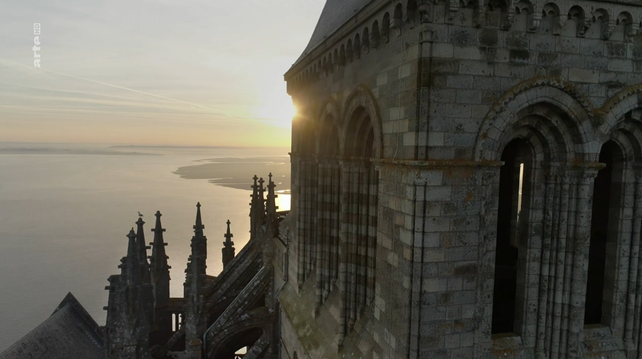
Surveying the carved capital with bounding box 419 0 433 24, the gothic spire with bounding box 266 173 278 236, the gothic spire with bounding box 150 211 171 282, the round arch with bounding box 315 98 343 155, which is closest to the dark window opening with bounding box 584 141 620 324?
the carved capital with bounding box 419 0 433 24

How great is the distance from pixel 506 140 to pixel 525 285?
8.47 ft

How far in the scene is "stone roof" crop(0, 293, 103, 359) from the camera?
20.6 m

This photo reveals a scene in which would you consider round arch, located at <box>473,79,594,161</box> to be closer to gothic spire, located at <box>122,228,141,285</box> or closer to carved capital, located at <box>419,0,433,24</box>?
carved capital, located at <box>419,0,433,24</box>

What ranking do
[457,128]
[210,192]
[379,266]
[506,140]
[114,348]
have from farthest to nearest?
1. [210,192]
2. [114,348]
3. [379,266]
4. [506,140]
5. [457,128]

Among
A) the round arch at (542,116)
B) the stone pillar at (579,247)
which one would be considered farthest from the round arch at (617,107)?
the stone pillar at (579,247)

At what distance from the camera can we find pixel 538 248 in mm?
7320

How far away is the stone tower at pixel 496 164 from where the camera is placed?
6340 mm

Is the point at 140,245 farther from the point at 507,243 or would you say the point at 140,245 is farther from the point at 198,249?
the point at 507,243

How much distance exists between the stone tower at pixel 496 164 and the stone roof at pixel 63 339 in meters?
19.7

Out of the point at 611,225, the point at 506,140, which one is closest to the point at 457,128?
the point at 506,140

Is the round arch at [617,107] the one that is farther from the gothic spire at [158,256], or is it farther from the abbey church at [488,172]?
the gothic spire at [158,256]

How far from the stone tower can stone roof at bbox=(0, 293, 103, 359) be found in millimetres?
19711

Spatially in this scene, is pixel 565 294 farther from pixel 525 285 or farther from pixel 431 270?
pixel 431 270

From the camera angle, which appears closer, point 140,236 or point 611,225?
point 611,225
